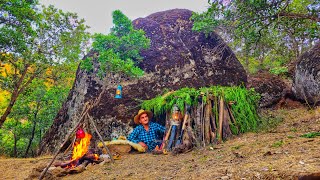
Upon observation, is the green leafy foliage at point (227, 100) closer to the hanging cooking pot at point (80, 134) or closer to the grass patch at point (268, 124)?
the grass patch at point (268, 124)

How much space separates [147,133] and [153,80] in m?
2.60

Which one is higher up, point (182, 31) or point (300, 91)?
point (182, 31)

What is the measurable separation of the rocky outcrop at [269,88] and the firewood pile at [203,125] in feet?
18.1

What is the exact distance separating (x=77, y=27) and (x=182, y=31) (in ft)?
17.6

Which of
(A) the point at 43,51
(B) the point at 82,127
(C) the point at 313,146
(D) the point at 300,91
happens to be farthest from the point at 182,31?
(C) the point at 313,146

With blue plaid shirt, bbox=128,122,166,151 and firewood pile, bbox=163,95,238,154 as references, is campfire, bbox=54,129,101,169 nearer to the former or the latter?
blue plaid shirt, bbox=128,122,166,151

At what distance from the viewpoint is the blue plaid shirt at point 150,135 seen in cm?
710

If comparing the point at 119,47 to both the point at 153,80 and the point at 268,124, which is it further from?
the point at 268,124

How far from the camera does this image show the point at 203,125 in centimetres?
647

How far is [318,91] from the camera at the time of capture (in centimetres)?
852

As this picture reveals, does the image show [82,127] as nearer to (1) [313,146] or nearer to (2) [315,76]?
(1) [313,146]

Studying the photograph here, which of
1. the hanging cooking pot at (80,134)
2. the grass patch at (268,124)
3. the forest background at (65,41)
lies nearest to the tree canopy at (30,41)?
the forest background at (65,41)

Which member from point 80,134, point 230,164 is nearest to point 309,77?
point 230,164

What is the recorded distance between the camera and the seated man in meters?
7.10
